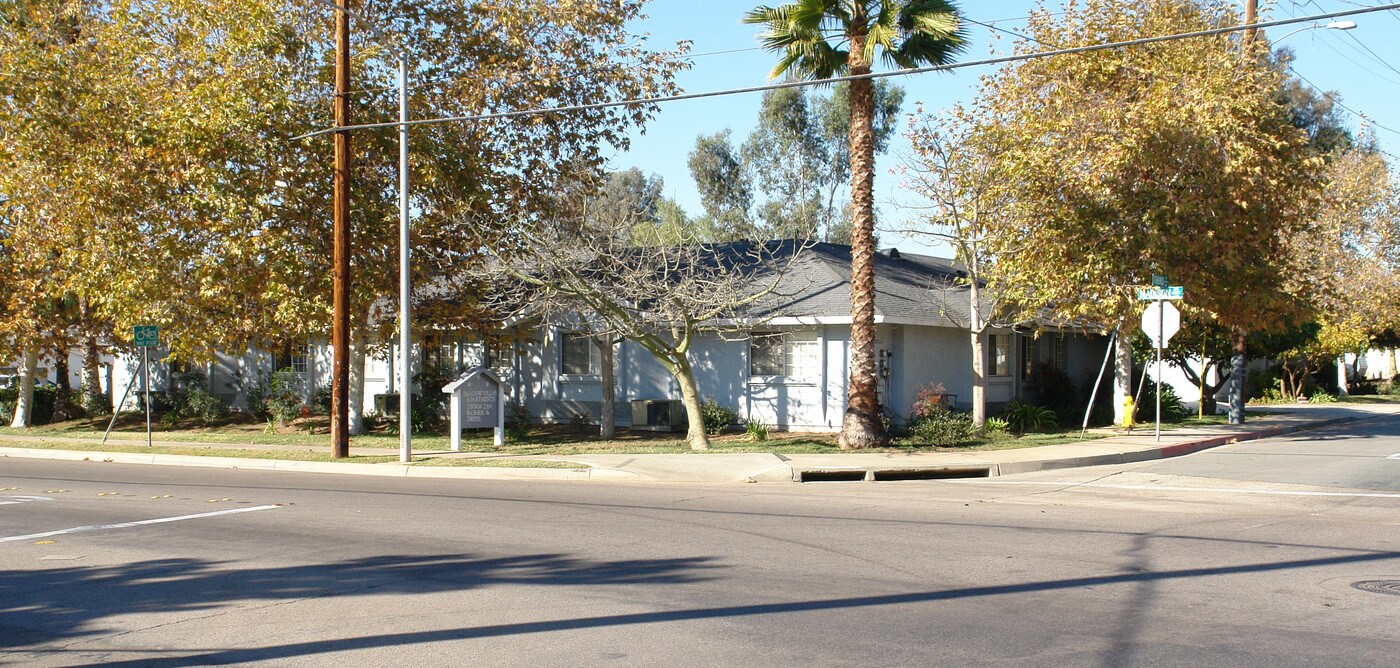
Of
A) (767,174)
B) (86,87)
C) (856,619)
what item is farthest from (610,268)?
(767,174)

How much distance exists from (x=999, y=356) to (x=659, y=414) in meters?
9.42

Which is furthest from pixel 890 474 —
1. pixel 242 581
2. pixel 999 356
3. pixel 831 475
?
pixel 999 356

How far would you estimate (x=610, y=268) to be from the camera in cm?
2208

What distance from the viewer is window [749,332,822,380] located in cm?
2516

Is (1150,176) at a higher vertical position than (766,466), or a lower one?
higher

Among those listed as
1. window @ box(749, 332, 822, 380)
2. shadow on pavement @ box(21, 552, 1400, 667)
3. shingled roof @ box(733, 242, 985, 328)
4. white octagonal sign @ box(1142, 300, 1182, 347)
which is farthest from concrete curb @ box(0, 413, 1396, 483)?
shadow on pavement @ box(21, 552, 1400, 667)

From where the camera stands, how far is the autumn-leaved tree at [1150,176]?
74.8ft

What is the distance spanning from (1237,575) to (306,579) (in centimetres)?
762

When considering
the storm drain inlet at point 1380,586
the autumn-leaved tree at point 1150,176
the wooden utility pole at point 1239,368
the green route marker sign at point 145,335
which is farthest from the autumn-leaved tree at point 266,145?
the storm drain inlet at point 1380,586

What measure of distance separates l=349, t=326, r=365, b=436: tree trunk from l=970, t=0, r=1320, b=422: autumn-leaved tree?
15056 millimetres

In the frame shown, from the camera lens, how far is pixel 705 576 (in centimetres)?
898

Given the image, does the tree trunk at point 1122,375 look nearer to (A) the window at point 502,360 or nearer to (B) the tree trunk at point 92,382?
(A) the window at point 502,360

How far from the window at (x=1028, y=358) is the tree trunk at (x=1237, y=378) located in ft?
16.7

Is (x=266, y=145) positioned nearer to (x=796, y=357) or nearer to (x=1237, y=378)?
(x=796, y=357)
